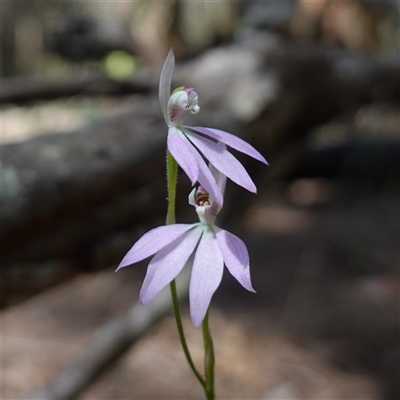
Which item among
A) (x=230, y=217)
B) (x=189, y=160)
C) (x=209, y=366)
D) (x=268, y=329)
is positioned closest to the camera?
(x=189, y=160)

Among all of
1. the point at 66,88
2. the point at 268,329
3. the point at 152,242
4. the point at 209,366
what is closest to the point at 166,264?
the point at 152,242

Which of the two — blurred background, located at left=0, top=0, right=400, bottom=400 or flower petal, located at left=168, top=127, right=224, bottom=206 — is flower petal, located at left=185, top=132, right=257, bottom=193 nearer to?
flower petal, located at left=168, top=127, right=224, bottom=206

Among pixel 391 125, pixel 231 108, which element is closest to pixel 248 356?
pixel 231 108

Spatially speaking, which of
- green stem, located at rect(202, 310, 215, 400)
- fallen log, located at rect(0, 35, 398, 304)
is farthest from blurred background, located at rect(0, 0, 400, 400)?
green stem, located at rect(202, 310, 215, 400)

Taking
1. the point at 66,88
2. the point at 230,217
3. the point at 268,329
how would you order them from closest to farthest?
the point at 66,88 → the point at 230,217 → the point at 268,329

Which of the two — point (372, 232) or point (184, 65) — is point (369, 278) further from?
point (184, 65)

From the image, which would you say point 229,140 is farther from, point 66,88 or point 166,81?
point 66,88

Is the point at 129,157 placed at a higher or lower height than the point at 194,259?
lower
